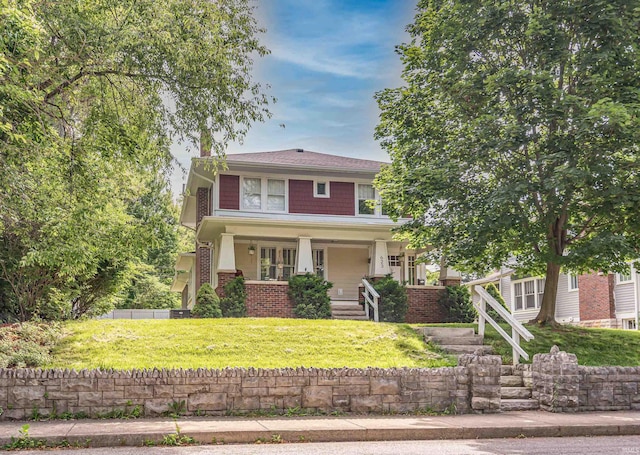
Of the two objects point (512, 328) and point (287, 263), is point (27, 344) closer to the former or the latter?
point (512, 328)

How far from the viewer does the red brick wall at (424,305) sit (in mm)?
22812

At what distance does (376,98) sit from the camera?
18.4 meters

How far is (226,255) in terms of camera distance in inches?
885

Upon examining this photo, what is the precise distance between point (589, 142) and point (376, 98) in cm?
612

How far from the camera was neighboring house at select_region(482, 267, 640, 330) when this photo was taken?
88.6 feet

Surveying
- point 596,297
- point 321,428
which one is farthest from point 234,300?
point 596,297

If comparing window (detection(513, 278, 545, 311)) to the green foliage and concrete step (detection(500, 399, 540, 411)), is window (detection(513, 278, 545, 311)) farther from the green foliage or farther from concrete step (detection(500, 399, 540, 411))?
the green foliage

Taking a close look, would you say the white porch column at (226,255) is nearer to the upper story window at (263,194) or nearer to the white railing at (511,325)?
the upper story window at (263,194)

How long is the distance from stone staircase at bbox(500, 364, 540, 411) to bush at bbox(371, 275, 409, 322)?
9.26m

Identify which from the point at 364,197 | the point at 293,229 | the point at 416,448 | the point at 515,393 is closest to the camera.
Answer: the point at 416,448

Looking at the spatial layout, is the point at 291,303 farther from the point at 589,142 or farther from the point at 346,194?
the point at 589,142

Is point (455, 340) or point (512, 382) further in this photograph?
point (455, 340)

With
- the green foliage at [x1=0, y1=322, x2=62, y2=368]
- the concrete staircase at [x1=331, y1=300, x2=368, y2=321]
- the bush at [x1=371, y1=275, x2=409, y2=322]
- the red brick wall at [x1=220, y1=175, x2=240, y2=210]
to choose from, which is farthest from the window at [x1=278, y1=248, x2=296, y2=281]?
the green foliage at [x1=0, y1=322, x2=62, y2=368]

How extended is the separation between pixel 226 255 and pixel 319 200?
4506 millimetres
